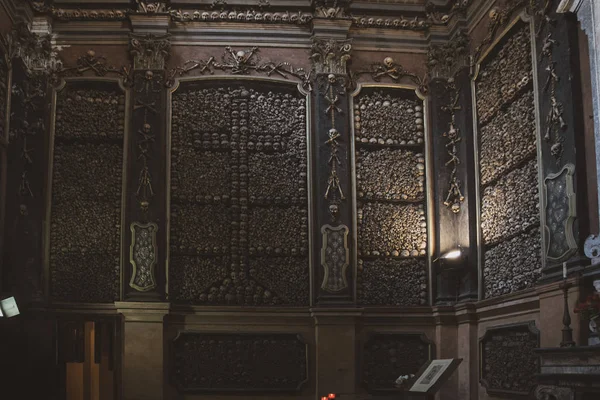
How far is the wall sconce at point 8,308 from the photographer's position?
960 centimetres

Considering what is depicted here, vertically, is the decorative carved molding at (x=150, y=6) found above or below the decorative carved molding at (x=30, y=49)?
above

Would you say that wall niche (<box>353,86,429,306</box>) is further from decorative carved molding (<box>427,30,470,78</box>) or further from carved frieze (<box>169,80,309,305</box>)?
carved frieze (<box>169,80,309,305</box>)

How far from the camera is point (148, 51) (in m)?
11.6

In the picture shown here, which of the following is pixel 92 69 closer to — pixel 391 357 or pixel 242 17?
pixel 242 17

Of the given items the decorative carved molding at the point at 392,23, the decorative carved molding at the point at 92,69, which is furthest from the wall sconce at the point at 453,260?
the decorative carved molding at the point at 92,69

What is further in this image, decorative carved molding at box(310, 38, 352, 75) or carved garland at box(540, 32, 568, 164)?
decorative carved molding at box(310, 38, 352, 75)

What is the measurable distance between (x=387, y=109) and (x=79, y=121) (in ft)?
13.4

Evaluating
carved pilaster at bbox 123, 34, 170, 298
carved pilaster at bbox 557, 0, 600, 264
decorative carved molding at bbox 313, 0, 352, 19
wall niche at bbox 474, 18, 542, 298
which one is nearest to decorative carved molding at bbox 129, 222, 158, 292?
carved pilaster at bbox 123, 34, 170, 298

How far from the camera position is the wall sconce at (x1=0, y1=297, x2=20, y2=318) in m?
9.60

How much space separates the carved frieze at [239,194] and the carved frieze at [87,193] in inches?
29.6

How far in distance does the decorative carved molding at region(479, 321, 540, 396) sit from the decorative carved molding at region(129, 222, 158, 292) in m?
4.11

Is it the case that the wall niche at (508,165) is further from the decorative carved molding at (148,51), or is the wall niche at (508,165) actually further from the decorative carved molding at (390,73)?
the decorative carved molding at (148,51)

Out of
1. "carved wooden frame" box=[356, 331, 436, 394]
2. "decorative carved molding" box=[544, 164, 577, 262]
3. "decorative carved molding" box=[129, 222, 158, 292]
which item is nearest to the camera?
"decorative carved molding" box=[544, 164, 577, 262]

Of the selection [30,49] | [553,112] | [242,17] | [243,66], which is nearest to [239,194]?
[243,66]
